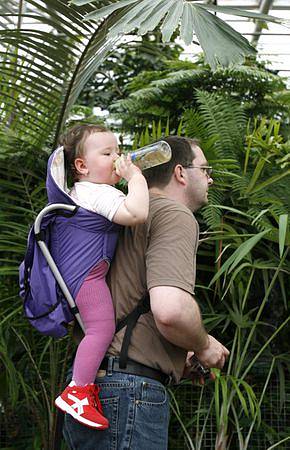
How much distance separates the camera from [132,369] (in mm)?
2367

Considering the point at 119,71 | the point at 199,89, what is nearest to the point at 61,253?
the point at 199,89

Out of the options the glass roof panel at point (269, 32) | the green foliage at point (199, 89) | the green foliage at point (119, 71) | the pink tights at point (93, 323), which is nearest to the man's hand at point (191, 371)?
the pink tights at point (93, 323)

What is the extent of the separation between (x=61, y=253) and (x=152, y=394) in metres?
0.50

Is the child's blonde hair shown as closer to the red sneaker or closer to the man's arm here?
the man's arm

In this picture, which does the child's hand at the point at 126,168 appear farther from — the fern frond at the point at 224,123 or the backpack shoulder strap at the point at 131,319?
the fern frond at the point at 224,123

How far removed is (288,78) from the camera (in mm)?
6402

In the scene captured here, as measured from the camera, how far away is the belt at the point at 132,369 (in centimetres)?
237

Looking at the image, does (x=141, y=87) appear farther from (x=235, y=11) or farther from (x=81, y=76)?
(x=235, y=11)

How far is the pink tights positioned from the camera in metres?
2.37

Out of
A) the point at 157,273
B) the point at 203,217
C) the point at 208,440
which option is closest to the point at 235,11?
the point at 157,273

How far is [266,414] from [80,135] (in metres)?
2.71

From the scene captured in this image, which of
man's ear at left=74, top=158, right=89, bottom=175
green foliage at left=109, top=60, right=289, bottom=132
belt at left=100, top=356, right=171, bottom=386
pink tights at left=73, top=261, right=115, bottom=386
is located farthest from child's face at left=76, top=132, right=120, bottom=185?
green foliage at left=109, top=60, right=289, bottom=132

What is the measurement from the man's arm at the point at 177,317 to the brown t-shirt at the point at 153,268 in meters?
0.03

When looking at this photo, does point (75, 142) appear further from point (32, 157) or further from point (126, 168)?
point (32, 157)
